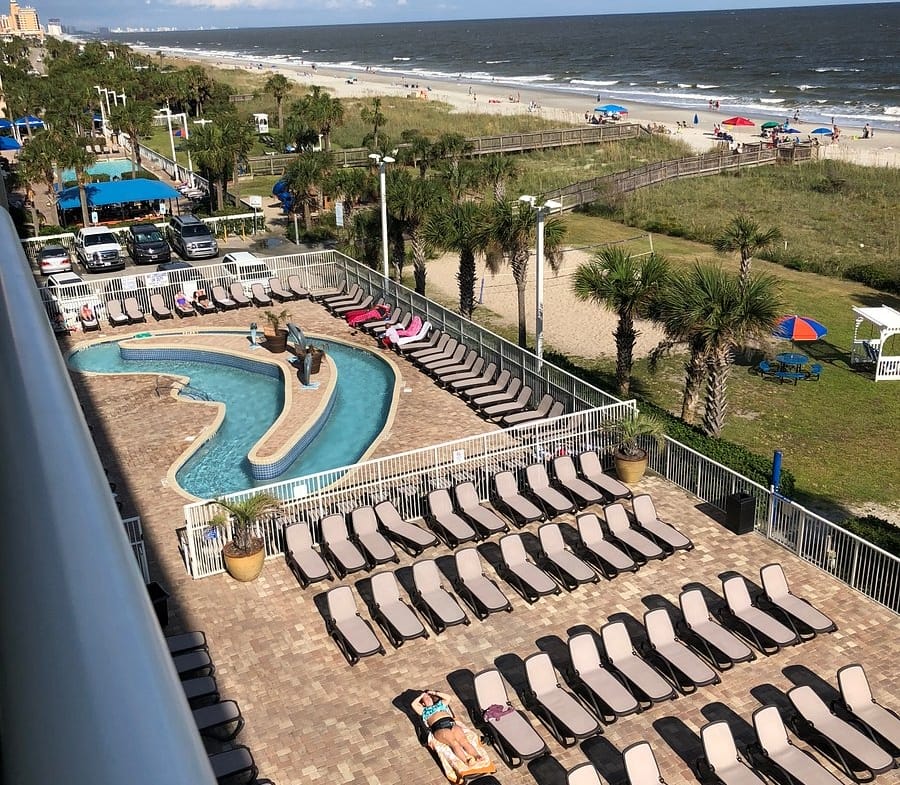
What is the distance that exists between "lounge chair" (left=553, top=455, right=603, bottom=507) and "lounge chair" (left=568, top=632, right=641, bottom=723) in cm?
439

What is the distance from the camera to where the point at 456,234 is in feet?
81.7

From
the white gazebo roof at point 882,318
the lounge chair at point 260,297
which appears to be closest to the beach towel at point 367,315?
the lounge chair at point 260,297

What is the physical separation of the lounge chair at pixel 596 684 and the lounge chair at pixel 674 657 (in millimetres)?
722

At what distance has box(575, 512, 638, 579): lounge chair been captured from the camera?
546 inches

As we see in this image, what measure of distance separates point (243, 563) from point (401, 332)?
38.6 ft

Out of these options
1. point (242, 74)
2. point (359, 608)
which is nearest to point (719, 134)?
point (359, 608)

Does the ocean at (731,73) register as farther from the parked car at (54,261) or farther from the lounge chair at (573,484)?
the lounge chair at (573,484)

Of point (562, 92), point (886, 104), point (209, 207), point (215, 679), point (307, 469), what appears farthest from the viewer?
point (562, 92)

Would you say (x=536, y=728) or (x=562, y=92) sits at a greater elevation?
(x=562, y=92)

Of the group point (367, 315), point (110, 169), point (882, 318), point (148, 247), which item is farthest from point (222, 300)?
point (110, 169)

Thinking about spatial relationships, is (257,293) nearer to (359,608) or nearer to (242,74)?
(359,608)

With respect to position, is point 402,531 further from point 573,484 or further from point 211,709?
point 211,709

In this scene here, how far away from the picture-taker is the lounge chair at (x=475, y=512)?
14.9 m

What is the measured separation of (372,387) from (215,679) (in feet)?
39.1
